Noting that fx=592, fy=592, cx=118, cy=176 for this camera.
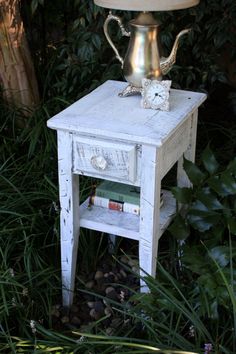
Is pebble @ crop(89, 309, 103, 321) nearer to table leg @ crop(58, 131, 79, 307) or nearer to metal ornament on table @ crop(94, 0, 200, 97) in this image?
table leg @ crop(58, 131, 79, 307)

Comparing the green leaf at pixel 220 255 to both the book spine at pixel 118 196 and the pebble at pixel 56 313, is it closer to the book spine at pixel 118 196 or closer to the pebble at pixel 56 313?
the book spine at pixel 118 196

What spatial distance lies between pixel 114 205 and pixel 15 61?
1.10m

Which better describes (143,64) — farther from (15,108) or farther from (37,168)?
(15,108)

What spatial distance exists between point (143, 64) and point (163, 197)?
50 centimetres

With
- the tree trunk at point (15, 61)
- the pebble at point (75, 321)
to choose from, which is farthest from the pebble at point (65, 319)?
the tree trunk at point (15, 61)

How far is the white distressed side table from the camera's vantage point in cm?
171

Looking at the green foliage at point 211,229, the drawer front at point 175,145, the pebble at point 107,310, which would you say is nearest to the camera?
the green foliage at point 211,229

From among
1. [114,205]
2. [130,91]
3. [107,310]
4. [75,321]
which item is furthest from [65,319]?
[130,91]

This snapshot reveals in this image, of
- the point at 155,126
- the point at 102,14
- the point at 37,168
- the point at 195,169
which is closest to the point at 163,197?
the point at 195,169

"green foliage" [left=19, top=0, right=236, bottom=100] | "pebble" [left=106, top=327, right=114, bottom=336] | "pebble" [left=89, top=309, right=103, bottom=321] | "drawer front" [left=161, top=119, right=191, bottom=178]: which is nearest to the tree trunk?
"green foliage" [left=19, top=0, right=236, bottom=100]

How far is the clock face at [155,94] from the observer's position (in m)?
1.80

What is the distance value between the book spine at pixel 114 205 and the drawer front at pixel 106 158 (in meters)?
0.22

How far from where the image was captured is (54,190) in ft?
7.71

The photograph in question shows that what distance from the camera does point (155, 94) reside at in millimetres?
1815
